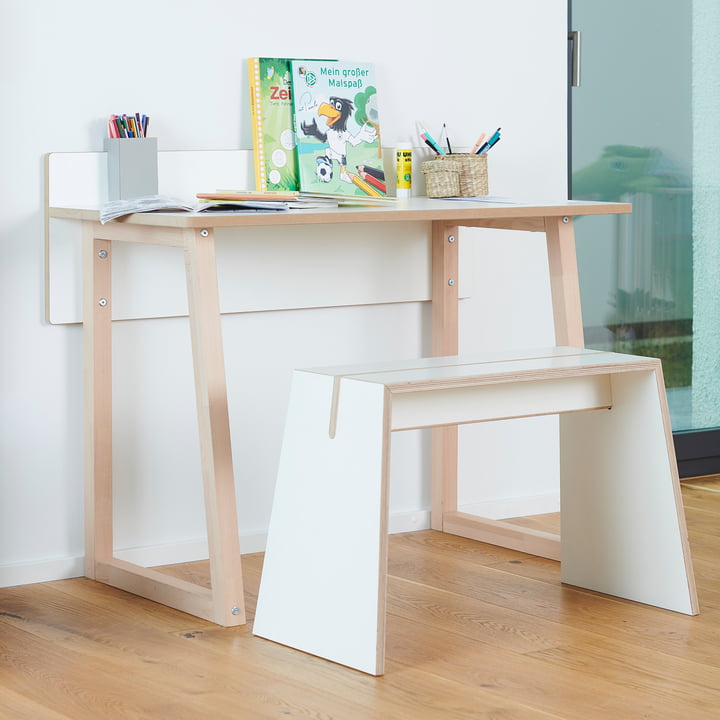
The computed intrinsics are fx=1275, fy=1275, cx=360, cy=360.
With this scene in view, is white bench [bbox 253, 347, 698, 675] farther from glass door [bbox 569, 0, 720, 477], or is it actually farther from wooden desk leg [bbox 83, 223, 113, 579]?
glass door [bbox 569, 0, 720, 477]

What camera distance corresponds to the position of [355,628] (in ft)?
6.24

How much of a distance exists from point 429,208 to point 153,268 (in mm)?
566

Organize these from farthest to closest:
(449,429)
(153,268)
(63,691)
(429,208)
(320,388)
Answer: (449,429) < (153,268) < (429,208) < (320,388) < (63,691)

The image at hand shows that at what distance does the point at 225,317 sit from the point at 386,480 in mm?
797

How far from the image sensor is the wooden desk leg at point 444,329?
9.00 feet

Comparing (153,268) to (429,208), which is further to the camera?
(153,268)

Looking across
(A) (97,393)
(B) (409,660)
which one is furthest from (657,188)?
(B) (409,660)

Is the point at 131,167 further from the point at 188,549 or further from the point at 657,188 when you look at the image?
the point at 657,188

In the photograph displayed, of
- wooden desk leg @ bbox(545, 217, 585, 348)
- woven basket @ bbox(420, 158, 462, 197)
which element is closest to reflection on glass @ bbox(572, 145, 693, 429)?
woven basket @ bbox(420, 158, 462, 197)

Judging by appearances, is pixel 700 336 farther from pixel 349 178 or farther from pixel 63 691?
pixel 63 691

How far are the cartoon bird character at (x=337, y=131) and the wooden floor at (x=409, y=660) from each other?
84 centimetres

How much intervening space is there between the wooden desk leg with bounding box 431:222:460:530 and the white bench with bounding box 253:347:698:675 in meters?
0.48

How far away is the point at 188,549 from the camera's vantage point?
2553 millimetres

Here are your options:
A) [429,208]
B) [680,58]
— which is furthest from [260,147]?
[680,58]
